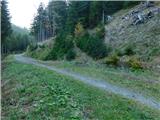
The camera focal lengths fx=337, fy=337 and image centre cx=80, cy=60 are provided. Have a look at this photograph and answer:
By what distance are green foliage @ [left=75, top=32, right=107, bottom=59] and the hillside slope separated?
4.84 feet

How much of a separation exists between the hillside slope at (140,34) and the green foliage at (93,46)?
4.84 ft

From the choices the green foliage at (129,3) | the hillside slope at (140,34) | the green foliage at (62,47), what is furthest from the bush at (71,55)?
the green foliage at (129,3)

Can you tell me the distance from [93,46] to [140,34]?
674cm

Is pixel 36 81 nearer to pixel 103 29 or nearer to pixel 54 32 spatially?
pixel 103 29

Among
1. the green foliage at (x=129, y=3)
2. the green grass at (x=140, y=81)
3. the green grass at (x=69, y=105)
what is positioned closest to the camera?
the green grass at (x=69, y=105)

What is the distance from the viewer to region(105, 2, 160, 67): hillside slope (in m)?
34.5

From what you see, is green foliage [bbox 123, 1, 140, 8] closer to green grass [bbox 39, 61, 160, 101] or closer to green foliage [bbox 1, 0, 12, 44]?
green foliage [bbox 1, 0, 12, 44]

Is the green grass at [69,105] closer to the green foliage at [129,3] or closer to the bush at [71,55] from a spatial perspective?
the bush at [71,55]

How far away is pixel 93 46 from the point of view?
1735 inches

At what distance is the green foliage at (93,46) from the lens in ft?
136

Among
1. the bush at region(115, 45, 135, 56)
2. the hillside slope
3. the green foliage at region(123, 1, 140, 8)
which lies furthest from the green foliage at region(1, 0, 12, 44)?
the bush at region(115, 45, 135, 56)

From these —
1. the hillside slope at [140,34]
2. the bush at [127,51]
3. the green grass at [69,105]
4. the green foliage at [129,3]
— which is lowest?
the green grass at [69,105]

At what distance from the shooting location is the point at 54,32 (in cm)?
8631

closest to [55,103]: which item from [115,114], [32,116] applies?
[32,116]
